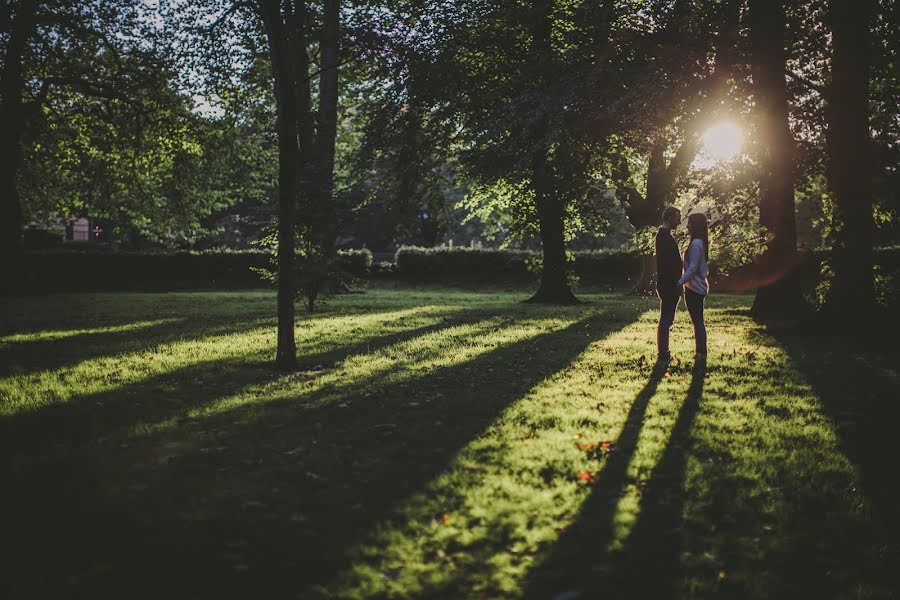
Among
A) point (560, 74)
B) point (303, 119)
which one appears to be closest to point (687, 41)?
point (560, 74)

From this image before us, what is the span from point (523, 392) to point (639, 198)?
19221mm

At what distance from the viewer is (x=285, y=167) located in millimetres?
9320

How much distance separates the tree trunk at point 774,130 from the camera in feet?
41.5

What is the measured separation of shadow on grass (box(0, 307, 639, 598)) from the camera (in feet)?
11.9

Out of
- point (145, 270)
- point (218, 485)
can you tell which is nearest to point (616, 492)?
point (218, 485)

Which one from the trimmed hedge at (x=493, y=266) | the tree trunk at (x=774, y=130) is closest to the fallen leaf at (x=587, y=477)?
the tree trunk at (x=774, y=130)

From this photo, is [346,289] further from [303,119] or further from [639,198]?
[303,119]

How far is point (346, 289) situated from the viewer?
29.3 meters

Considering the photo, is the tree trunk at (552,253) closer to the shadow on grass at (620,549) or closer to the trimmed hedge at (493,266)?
the trimmed hedge at (493,266)

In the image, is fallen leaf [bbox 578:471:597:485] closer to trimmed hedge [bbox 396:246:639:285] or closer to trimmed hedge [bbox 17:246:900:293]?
trimmed hedge [bbox 17:246:900:293]

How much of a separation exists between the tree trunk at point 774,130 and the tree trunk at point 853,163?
99cm

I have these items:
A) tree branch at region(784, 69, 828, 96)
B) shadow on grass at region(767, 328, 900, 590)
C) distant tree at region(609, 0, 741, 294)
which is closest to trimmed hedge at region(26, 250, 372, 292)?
tree branch at region(784, 69, 828, 96)

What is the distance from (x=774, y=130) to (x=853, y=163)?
1.75m

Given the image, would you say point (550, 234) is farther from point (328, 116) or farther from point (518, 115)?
point (518, 115)
